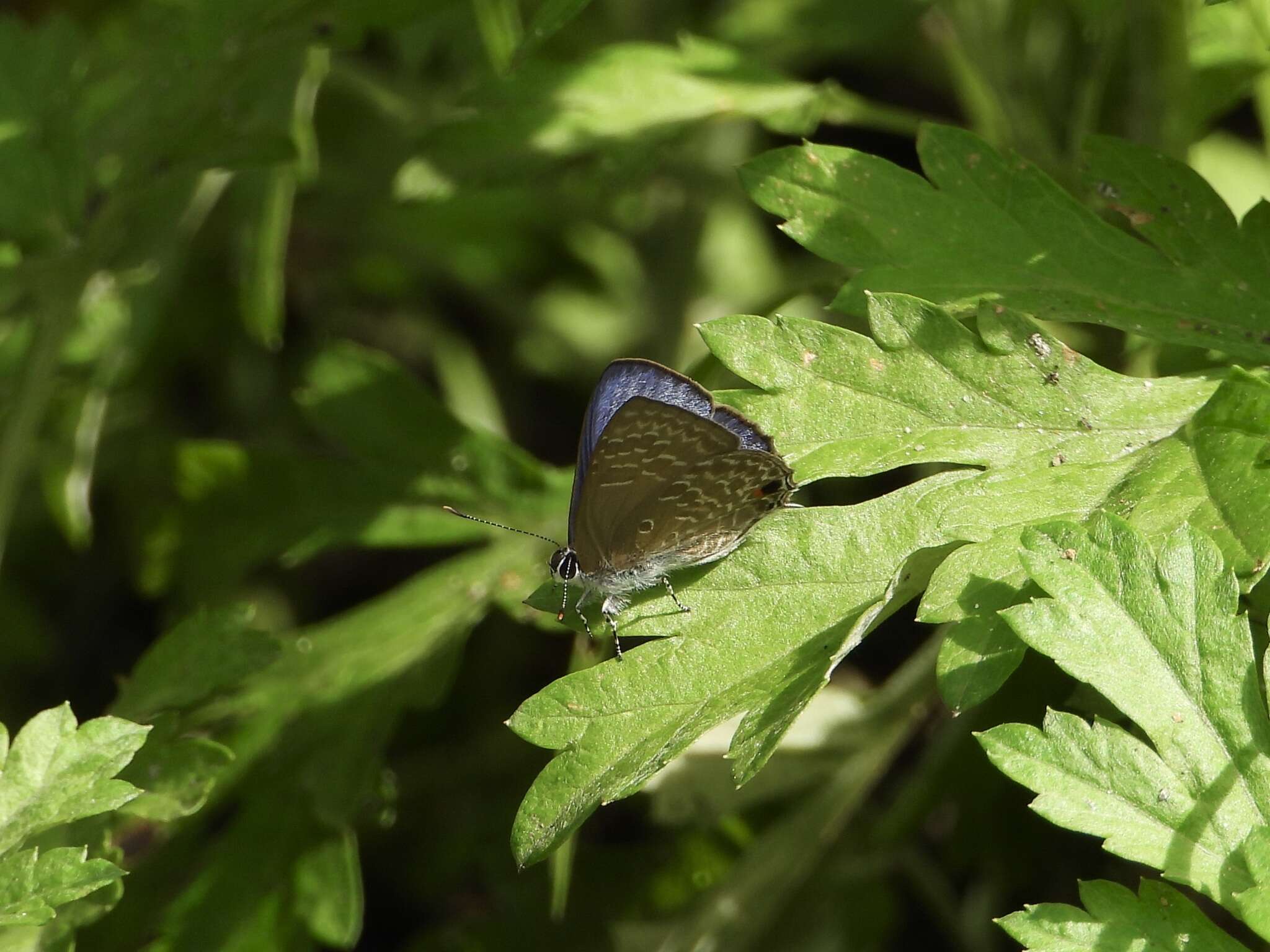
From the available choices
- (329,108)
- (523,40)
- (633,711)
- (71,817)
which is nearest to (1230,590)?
(633,711)

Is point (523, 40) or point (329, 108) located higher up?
point (523, 40)

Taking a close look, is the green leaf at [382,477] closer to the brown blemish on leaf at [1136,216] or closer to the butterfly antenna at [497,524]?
the butterfly antenna at [497,524]

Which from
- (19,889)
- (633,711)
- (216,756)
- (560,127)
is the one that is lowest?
(216,756)

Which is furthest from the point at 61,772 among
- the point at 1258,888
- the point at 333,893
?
the point at 1258,888

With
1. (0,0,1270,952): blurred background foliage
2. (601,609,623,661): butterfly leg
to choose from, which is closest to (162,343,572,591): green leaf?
(0,0,1270,952): blurred background foliage

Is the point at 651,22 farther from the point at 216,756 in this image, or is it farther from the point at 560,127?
the point at 216,756

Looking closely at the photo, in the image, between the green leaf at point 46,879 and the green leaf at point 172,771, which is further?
the green leaf at point 172,771

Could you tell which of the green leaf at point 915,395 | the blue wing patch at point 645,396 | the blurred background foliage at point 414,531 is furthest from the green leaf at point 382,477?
the green leaf at point 915,395
